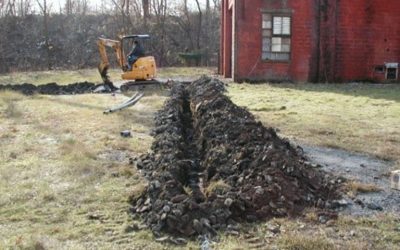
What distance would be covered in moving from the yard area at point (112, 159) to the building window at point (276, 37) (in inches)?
162

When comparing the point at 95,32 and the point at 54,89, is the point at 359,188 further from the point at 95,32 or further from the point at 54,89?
the point at 95,32

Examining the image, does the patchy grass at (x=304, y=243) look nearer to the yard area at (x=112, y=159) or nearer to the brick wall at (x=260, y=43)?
the yard area at (x=112, y=159)

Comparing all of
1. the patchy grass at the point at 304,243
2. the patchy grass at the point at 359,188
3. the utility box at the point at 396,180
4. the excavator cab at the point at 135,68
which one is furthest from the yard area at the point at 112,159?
the excavator cab at the point at 135,68

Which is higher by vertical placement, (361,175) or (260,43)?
(260,43)

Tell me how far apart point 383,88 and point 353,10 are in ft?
12.3

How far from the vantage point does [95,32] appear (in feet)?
123

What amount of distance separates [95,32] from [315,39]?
70.1ft

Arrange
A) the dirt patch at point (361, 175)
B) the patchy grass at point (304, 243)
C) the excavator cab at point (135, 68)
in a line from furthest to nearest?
the excavator cab at point (135, 68), the dirt patch at point (361, 175), the patchy grass at point (304, 243)

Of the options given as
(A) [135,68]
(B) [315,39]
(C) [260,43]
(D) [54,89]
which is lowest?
(D) [54,89]

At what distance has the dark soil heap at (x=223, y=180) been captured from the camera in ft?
15.1

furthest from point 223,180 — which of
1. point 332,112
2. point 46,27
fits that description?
point 46,27

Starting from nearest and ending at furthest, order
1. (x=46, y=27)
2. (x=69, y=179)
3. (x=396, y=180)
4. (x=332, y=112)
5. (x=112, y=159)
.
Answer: (x=396, y=180), (x=69, y=179), (x=112, y=159), (x=332, y=112), (x=46, y=27)

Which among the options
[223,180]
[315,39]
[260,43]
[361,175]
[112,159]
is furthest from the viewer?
[260,43]

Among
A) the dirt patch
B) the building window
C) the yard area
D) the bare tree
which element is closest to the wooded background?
the bare tree
